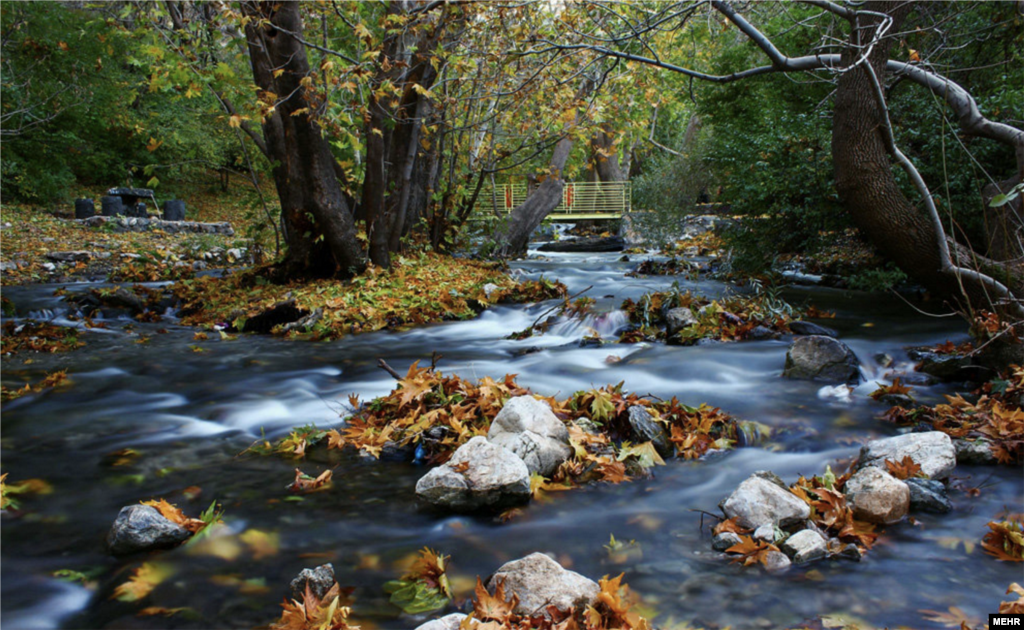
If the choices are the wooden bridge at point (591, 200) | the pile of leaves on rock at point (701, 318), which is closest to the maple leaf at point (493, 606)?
the pile of leaves on rock at point (701, 318)

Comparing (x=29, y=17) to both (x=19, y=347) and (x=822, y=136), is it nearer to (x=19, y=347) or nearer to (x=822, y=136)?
(x=19, y=347)

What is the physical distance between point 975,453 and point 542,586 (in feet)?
9.18

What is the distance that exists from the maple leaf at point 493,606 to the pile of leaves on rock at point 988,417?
2.95 m

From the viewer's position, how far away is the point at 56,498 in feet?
10.4

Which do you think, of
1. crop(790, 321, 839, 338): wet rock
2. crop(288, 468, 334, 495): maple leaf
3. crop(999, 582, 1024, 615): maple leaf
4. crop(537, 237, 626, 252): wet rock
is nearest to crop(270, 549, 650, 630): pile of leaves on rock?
crop(288, 468, 334, 495): maple leaf

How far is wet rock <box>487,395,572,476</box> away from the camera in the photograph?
3.35 m

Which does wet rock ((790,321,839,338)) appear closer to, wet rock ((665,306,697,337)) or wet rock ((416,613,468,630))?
wet rock ((665,306,697,337))

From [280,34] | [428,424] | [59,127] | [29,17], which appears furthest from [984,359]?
[59,127]

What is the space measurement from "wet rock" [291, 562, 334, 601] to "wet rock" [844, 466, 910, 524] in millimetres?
2289

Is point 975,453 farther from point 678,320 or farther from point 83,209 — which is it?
point 83,209

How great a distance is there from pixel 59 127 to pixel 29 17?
6.47 meters

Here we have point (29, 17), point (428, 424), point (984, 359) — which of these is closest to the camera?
point (428, 424)

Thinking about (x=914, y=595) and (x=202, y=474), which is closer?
(x=914, y=595)

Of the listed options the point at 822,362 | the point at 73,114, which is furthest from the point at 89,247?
the point at 822,362
